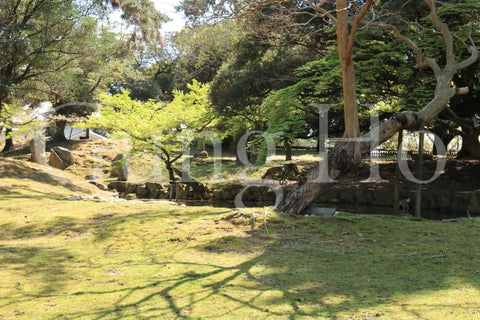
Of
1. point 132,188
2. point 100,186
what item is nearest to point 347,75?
point 132,188

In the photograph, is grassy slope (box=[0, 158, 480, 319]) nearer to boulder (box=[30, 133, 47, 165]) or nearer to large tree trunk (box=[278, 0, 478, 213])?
large tree trunk (box=[278, 0, 478, 213])

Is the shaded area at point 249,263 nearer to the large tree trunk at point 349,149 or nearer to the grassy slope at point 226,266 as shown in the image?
the grassy slope at point 226,266

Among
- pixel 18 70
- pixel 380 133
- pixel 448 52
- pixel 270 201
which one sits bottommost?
pixel 270 201

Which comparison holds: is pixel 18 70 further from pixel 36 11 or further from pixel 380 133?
pixel 380 133

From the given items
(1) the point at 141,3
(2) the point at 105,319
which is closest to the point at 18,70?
(1) the point at 141,3

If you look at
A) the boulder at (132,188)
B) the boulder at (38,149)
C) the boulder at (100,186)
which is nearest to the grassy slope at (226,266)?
the boulder at (100,186)

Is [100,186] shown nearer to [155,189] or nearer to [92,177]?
[155,189]

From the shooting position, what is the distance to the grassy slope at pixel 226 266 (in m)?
3.07

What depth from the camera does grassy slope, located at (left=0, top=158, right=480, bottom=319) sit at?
3.07 m

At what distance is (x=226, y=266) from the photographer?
14.0 ft

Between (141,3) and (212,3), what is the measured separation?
5992 millimetres

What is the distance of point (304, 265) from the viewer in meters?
4.29

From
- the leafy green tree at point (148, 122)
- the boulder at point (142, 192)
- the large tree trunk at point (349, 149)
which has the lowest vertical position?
the boulder at point (142, 192)

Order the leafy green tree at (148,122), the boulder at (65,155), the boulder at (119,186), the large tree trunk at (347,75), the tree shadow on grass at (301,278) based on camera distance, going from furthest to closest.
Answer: the boulder at (65,155) < the boulder at (119,186) < the leafy green tree at (148,122) < the large tree trunk at (347,75) < the tree shadow on grass at (301,278)
